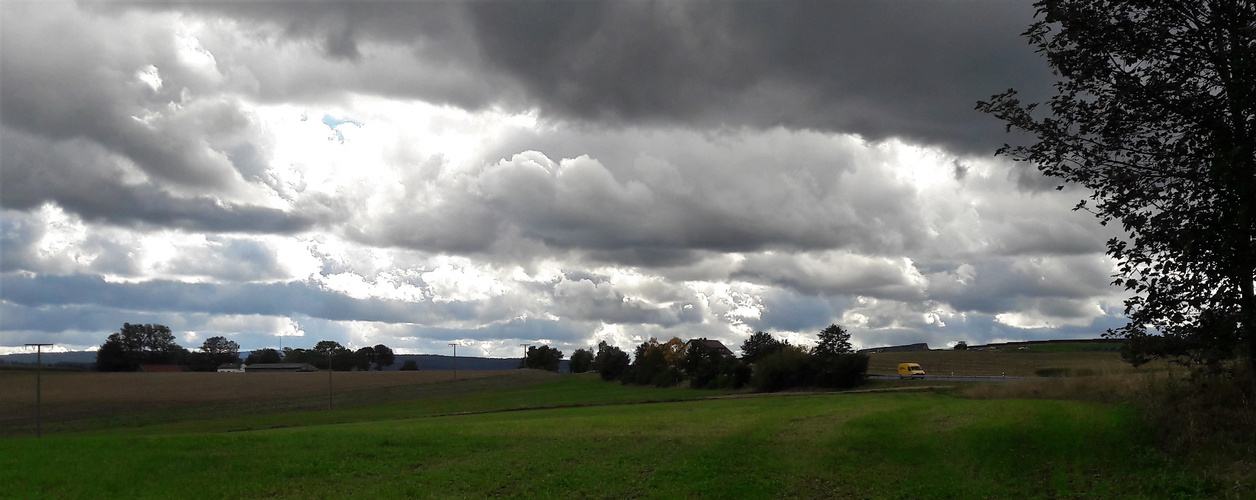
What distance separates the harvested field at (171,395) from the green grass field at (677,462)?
59.9m

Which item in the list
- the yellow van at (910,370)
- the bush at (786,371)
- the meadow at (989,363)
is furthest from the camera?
the meadow at (989,363)

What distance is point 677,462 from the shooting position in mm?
25469

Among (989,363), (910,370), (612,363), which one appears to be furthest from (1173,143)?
(612,363)

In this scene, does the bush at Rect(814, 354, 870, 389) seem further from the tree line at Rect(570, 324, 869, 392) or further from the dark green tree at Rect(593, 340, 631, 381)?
the dark green tree at Rect(593, 340, 631, 381)

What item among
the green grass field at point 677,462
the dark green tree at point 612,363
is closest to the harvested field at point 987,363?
the dark green tree at point 612,363

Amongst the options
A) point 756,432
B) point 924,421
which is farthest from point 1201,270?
point 756,432

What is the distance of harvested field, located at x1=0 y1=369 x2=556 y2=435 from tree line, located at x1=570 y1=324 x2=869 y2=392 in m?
24.5

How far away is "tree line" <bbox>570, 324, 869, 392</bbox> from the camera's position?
81875 millimetres

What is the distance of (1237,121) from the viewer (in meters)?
20.0

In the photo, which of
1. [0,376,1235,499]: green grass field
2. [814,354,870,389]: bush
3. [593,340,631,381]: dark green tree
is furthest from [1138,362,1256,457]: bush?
[593,340,631,381]: dark green tree

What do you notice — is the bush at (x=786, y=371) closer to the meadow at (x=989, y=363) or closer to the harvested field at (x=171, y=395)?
the meadow at (x=989, y=363)

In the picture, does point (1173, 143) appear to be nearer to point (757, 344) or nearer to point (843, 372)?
point (843, 372)

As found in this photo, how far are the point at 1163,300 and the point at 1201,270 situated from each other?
1.05 m

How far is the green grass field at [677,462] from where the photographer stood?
2164 cm
